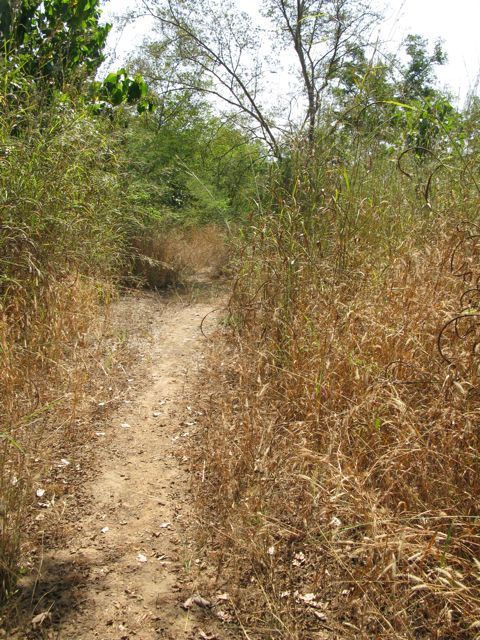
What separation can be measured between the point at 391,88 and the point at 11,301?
11.1 ft

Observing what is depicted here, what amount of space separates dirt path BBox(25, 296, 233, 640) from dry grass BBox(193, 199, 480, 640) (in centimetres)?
19

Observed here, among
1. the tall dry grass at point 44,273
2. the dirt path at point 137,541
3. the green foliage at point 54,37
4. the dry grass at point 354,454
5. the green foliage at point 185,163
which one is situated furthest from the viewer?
the green foliage at point 185,163

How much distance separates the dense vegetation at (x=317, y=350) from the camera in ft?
6.73

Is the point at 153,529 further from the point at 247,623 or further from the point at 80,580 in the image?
the point at 247,623

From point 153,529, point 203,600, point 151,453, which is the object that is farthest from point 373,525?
point 151,453

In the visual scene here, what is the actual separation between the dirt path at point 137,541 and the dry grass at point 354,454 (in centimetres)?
19

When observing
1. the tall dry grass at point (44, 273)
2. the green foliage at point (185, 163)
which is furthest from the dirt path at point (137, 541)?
the green foliage at point (185, 163)

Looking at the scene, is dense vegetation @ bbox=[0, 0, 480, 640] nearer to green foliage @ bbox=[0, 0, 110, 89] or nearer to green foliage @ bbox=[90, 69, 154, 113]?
green foliage @ bbox=[0, 0, 110, 89]

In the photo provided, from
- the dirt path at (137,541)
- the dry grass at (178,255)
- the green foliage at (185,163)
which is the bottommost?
the dirt path at (137,541)

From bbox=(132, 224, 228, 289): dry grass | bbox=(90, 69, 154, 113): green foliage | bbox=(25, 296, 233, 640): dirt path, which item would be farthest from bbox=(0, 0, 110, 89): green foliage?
bbox=(25, 296, 233, 640): dirt path

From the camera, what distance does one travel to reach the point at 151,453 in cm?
336

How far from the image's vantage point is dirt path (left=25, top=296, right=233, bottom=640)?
210cm

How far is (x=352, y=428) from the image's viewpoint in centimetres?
257

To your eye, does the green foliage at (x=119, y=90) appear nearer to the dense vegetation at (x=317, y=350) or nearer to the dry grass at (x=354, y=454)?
the dense vegetation at (x=317, y=350)
